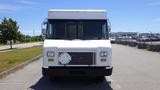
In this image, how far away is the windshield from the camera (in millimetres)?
14633

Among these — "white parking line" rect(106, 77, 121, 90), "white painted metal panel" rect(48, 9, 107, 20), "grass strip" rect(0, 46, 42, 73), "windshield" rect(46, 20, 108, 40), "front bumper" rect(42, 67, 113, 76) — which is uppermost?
"white painted metal panel" rect(48, 9, 107, 20)

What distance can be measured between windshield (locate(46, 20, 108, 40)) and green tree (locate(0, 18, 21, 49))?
65.1 m

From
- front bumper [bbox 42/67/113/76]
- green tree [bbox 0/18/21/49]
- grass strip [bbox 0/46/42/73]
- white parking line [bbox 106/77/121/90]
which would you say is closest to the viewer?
front bumper [bbox 42/67/113/76]

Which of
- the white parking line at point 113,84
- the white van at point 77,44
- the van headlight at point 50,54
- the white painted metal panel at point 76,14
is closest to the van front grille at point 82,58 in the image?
the white van at point 77,44

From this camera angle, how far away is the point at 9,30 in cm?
7888

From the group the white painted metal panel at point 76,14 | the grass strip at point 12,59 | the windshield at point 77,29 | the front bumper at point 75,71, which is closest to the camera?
the front bumper at point 75,71

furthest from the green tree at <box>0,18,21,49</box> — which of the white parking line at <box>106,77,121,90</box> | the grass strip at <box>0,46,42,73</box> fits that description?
the white parking line at <box>106,77,121,90</box>

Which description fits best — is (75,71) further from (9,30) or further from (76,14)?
(9,30)

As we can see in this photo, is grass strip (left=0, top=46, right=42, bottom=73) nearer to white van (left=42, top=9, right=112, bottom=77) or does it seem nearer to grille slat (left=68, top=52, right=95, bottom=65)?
white van (left=42, top=9, right=112, bottom=77)

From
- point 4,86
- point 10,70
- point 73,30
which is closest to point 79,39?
point 73,30

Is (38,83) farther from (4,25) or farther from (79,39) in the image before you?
(4,25)

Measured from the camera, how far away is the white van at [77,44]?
1338cm

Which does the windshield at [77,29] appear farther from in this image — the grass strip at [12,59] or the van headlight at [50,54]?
the grass strip at [12,59]

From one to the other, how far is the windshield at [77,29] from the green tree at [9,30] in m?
65.1
